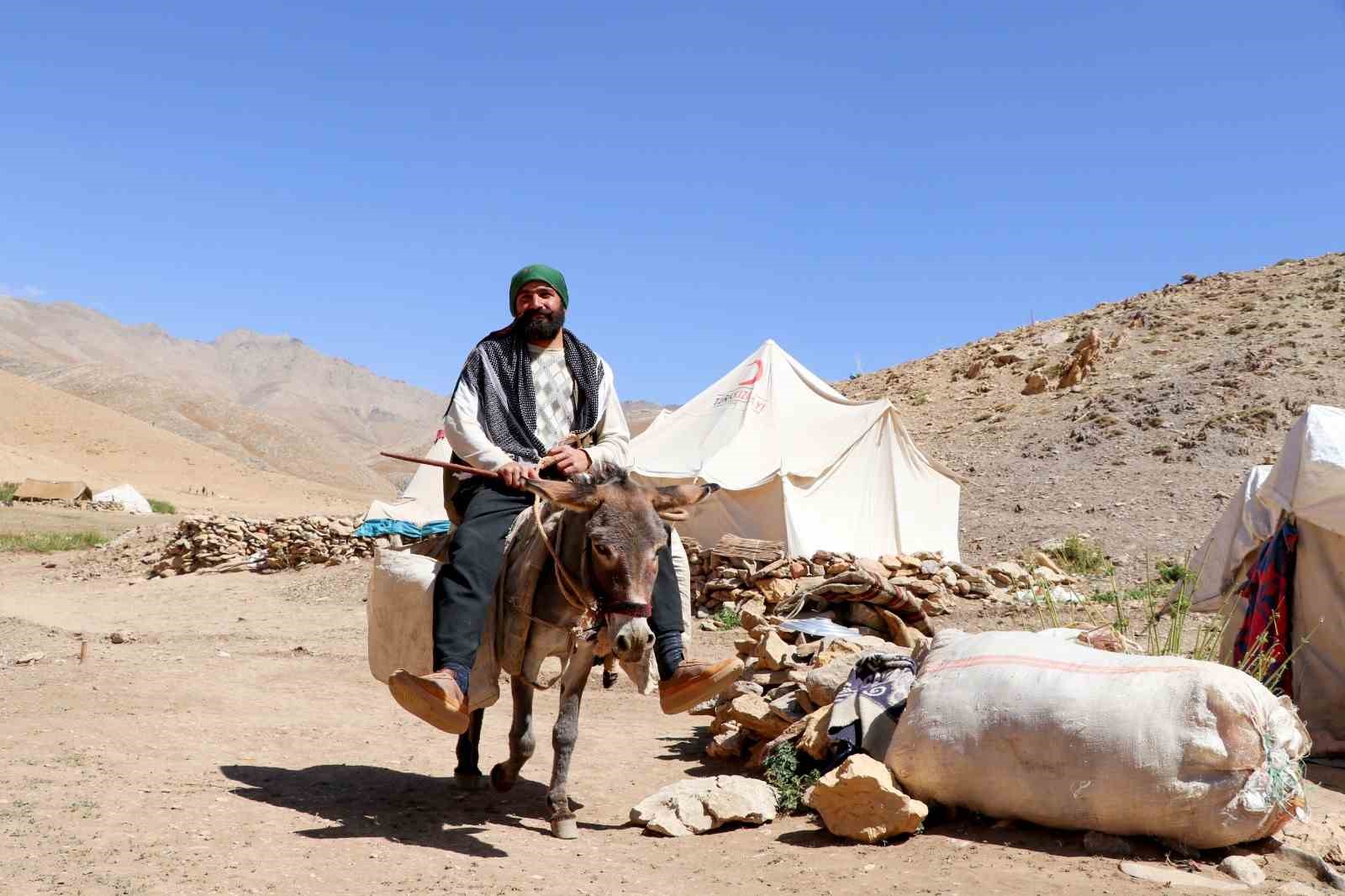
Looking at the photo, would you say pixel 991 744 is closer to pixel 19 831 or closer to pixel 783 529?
pixel 19 831

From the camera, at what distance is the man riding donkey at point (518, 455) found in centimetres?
465

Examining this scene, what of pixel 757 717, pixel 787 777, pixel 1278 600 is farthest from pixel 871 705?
pixel 1278 600

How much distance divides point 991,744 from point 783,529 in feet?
31.0

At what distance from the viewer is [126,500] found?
2895cm

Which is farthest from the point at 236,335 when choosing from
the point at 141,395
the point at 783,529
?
the point at 783,529

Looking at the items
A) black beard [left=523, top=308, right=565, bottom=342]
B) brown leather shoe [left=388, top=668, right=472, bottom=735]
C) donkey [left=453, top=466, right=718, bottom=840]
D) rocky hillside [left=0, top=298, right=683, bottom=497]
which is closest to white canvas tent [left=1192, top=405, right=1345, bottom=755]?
donkey [left=453, top=466, right=718, bottom=840]

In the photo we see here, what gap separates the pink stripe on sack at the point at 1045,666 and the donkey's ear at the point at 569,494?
1652 mm

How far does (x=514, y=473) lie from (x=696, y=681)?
1.19m

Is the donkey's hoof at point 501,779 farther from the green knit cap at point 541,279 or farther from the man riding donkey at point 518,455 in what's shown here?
the green knit cap at point 541,279

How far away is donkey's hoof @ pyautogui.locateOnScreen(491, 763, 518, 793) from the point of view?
5.20 metres

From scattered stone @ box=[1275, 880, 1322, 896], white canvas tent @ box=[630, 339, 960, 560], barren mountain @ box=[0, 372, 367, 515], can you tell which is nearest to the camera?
scattered stone @ box=[1275, 880, 1322, 896]

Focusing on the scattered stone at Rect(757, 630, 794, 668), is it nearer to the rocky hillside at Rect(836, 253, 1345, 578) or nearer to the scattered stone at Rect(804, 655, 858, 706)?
the scattered stone at Rect(804, 655, 858, 706)

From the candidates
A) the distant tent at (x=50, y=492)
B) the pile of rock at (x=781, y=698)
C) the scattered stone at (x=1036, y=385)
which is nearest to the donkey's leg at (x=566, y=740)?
the pile of rock at (x=781, y=698)

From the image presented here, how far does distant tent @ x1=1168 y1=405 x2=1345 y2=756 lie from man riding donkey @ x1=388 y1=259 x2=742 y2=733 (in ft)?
10.4
